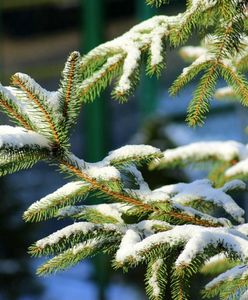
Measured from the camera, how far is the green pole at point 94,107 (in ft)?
23.6

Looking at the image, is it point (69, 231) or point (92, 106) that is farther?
point (92, 106)

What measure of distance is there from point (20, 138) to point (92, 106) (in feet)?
18.6

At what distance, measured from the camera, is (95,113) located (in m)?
7.34

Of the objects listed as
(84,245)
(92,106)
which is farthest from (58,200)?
(92,106)

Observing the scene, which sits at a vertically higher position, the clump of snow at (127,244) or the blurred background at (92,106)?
the blurred background at (92,106)

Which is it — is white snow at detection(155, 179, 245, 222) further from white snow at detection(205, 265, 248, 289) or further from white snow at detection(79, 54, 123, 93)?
white snow at detection(79, 54, 123, 93)

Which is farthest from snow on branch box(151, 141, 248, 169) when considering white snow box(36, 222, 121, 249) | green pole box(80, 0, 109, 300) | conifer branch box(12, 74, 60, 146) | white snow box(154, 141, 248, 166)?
green pole box(80, 0, 109, 300)

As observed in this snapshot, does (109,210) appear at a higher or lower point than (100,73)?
lower

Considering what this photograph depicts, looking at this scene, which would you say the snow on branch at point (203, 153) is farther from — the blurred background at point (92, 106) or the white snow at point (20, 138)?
the blurred background at point (92, 106)

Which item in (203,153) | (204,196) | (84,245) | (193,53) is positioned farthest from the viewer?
(203,153)

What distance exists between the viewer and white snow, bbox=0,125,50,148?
163 cm

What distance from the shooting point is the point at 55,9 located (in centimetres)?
755

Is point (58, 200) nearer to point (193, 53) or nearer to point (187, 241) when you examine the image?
point (187, 241)

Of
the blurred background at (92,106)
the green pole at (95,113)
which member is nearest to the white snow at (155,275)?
the blurred background at (92,106)
